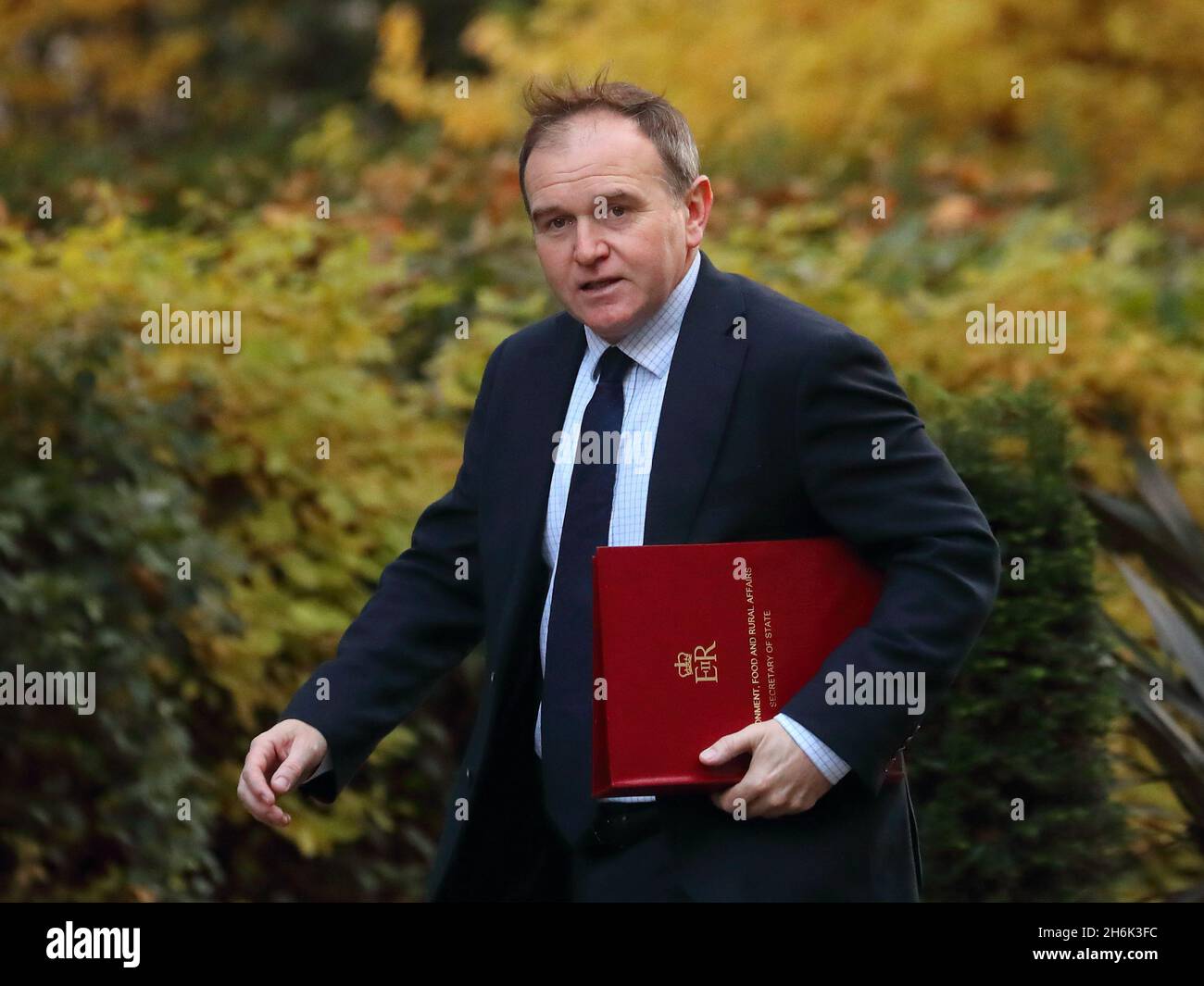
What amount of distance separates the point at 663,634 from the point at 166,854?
7.26ft

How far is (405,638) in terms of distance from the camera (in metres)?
2.95

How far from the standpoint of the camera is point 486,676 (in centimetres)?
285

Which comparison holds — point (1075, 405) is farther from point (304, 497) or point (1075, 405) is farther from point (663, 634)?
point (663, 634)

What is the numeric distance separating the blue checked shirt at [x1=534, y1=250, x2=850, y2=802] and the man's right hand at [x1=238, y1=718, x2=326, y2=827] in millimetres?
387

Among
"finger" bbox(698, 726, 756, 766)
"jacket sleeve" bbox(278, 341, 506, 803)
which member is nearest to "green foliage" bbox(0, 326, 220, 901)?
"jacket sleeve" bbox(278, 341, 506, 803)

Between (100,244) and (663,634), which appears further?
(100,244)

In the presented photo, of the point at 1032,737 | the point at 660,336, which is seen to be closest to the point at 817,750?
the point at 660,336

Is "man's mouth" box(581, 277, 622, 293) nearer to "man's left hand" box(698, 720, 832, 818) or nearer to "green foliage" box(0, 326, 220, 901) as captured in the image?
"man's left hand" box(698, 720, 832, 818)

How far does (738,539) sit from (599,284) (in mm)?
472

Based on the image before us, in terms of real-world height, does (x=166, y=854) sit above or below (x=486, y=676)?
below

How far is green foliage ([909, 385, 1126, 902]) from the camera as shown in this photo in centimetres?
382

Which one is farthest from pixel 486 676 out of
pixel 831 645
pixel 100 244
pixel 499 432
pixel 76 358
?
pixel 100 244

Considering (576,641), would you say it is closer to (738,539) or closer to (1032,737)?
(738,539)

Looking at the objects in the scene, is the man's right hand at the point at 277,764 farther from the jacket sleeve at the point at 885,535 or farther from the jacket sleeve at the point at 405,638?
the jacket sleeve at the point at 885,535
